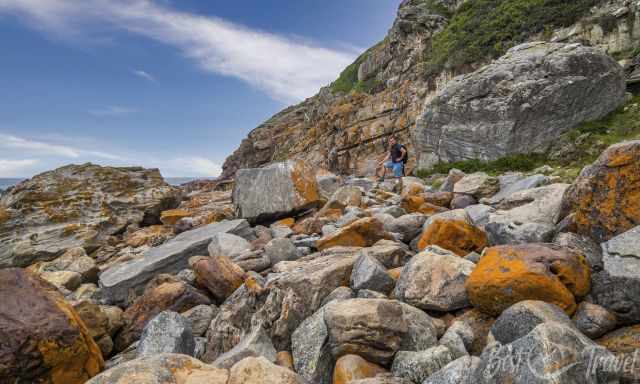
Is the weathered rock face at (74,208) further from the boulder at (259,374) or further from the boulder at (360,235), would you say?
the boulder at (259,374)

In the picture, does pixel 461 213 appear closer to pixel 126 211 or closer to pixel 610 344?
pixel 610 344

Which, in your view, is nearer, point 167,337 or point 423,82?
point 167,337

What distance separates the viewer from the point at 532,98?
1705 centimetres

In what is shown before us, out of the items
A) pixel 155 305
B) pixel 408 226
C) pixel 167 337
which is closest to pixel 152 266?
pixel 155 305

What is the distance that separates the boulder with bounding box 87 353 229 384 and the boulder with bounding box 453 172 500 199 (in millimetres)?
9235

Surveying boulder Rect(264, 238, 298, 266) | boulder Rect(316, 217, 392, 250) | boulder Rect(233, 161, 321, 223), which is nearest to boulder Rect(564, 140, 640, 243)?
boulder Rect(316, 217, 392, 250)

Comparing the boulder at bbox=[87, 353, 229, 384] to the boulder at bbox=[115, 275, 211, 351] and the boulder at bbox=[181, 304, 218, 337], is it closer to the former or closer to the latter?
the boulder at bbox=[181, 304, 218, 337]

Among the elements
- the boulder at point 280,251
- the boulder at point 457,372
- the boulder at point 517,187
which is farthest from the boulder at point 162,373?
the boulder at point 517,187

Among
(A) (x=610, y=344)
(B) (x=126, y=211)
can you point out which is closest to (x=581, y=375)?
(A) (x=610, y=344)

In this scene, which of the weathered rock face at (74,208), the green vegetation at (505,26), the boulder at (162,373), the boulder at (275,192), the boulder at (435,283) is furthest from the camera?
the green vegetation at (505,26)

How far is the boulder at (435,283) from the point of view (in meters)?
4.70

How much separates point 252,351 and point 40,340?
2344mm

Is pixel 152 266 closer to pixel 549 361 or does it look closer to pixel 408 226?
pixel 408 226

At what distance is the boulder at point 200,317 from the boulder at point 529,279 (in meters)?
4.06
